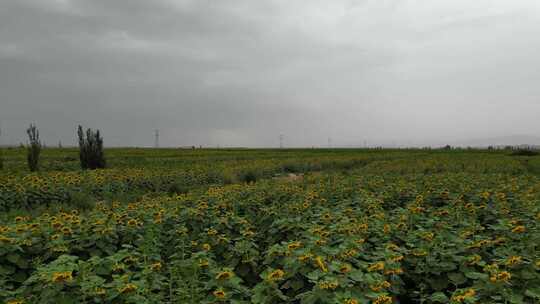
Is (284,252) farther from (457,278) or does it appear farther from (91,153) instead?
(91,153)

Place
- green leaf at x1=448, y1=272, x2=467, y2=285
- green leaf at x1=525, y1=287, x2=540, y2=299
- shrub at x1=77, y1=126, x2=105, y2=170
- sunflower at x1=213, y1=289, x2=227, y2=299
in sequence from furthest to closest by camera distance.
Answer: shrub at x1=77, y1=126, x2=105, y2=170 < green leaf at x1=448, y1=272, x2=467, y2=285 < green leaf at x1=525, y1=287, x2=540, y2=299 < sunflower at x1=213, y1=289, x2=227, y2=299

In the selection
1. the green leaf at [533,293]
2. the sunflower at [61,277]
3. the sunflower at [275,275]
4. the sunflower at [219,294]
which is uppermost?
the sunflower at [61,277]

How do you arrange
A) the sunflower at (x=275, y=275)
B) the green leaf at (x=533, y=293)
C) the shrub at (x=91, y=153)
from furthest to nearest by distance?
the shrub at (x=91, y=153), the sunflower at (x=275, y=275), the green leaf at (x=533, y=293)

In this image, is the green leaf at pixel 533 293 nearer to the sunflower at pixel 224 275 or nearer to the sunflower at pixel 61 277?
the sunflower at pixel 224 275

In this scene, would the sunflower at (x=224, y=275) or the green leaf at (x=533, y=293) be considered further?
the sunflower at (x=224, y=275)

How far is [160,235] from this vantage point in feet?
15.9

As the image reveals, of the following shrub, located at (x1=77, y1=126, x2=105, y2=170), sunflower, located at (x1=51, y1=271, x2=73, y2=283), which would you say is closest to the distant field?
sunflower, located at (x1=51, y1=271, x2=73, y2=283)

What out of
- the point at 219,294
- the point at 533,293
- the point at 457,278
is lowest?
the point at 457,278

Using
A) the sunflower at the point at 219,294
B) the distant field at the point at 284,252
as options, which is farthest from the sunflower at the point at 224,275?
the sunflower at the point at 219,294

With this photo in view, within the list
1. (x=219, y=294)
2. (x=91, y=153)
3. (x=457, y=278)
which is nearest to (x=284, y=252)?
(x=219, y=294)

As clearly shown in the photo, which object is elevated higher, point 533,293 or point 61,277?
point 61,277

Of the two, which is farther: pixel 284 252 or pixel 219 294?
pixel 284 252

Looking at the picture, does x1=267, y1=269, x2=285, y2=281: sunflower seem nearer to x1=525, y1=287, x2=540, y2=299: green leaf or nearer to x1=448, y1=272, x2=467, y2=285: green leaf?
x1=448, y1=272, x2=467, y2=285: green leaf

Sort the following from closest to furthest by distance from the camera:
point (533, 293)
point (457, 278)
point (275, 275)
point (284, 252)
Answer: point (533, 293)
point (275, 275)
point (457, 278)
point (284, 252)
